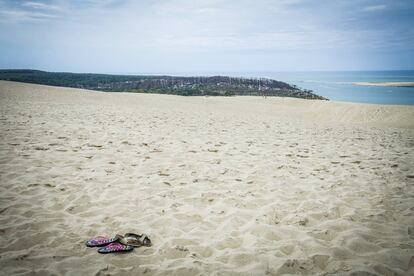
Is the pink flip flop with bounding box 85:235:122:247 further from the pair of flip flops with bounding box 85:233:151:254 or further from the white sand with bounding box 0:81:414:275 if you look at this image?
the white sand with bounding box 0:81:414:275

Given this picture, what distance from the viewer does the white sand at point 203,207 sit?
9.57 feet

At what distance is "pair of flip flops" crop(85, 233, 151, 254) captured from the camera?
304cm

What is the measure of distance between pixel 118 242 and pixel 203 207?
4.80ft

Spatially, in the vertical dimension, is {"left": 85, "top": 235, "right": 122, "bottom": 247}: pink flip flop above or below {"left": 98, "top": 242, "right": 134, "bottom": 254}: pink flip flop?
above

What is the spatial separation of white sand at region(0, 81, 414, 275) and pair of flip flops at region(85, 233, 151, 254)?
3.6 inches

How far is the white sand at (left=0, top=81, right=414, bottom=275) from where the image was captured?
2.92 m

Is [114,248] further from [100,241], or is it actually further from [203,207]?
[203,207]

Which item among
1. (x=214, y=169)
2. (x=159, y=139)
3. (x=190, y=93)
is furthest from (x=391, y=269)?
(x=190, y=93)

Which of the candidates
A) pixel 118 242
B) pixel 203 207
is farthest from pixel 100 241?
pixel 203 207

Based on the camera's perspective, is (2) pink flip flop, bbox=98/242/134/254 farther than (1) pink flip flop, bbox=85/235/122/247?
No

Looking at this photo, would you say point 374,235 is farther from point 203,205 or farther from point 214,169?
point 214,169

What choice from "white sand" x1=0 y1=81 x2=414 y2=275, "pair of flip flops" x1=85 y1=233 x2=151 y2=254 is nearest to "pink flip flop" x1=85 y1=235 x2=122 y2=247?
"pair of flip flops" x1=85 y1=233 x2=151 y2=254

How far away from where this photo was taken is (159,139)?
8523 millimetres

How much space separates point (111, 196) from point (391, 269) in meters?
4.08
